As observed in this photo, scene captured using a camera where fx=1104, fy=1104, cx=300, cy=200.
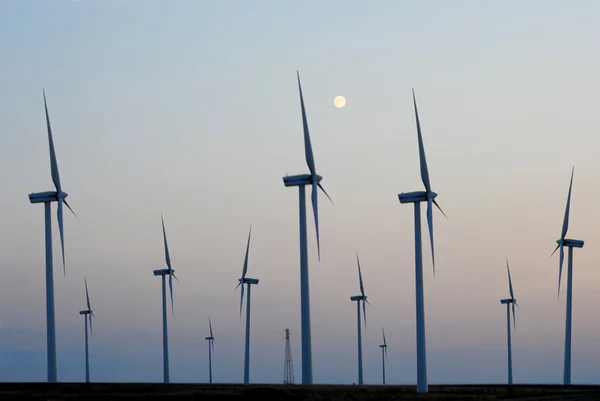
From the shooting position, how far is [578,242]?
15175 cm

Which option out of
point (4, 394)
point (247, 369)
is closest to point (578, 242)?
point (247, 369)

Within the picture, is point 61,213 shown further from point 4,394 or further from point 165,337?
point 165,337

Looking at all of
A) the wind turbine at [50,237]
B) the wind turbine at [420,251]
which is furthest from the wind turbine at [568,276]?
the wind turbine at [50,237]

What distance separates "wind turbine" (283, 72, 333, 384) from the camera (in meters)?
96.9

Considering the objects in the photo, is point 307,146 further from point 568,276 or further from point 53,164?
point 568,276

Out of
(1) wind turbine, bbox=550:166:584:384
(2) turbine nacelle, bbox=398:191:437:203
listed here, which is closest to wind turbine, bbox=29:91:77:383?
(2) turbine nacelle, bbox=398:191:437:203

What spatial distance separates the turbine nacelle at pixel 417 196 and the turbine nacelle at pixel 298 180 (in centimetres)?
930

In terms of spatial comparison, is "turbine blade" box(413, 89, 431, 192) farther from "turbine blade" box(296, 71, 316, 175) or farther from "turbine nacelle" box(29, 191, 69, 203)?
"turbine nacelle" box(29, 191, 69, 203)

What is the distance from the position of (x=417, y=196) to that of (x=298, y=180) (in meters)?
12.4

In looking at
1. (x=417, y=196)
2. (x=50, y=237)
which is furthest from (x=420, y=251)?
(x=50, y=237)

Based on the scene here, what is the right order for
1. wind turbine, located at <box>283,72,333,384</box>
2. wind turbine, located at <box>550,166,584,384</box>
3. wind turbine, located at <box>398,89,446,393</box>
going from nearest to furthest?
wind turbine, located at <box>283,72,333,384</box>, wind turbine, located at <box>398,89,446,393</box>, wind turbine, located at <box>550,166,584,384</box>

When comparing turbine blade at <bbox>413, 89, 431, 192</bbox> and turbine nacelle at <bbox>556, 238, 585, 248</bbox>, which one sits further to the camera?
turbine nacelle at <bbox>556, 238, 585, 248</bbox>

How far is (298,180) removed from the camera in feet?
354

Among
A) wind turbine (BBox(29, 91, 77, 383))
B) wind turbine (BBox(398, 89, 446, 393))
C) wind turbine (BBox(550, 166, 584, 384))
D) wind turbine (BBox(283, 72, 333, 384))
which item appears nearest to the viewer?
wind turbine (BBox(283, 72, 333, 384))
